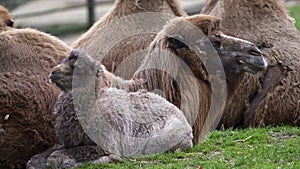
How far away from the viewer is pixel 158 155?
6.80 metres

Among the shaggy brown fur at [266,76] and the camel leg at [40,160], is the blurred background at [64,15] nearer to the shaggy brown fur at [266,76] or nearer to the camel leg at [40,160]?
the shaggy brown fur at [266,76]

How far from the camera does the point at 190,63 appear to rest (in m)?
7.39

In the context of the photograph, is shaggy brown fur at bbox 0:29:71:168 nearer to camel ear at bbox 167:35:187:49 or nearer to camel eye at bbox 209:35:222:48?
camel ear at bbox 167:35:187:49

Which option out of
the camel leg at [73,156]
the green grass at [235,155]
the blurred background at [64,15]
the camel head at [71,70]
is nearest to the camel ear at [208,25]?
the green grass at [235,155]

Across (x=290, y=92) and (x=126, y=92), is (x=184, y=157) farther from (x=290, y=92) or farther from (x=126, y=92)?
(x=290, y=92)

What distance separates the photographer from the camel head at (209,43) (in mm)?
7359

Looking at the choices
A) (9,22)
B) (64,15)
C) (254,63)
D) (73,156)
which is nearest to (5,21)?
(9,22)

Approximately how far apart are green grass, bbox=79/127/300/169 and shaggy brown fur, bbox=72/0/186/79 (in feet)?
3.60

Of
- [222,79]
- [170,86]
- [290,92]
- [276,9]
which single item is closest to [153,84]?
Answer: [170,86]

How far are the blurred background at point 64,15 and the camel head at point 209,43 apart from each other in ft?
33.6

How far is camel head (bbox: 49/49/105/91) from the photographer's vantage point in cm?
653

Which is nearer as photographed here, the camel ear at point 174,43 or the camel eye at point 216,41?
the camel ear at point 174,43

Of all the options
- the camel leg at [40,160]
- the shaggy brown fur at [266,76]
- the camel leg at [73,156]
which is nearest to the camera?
the camel leg at [73,156]

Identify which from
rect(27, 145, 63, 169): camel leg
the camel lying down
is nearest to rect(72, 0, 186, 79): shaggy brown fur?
the camel lying down
